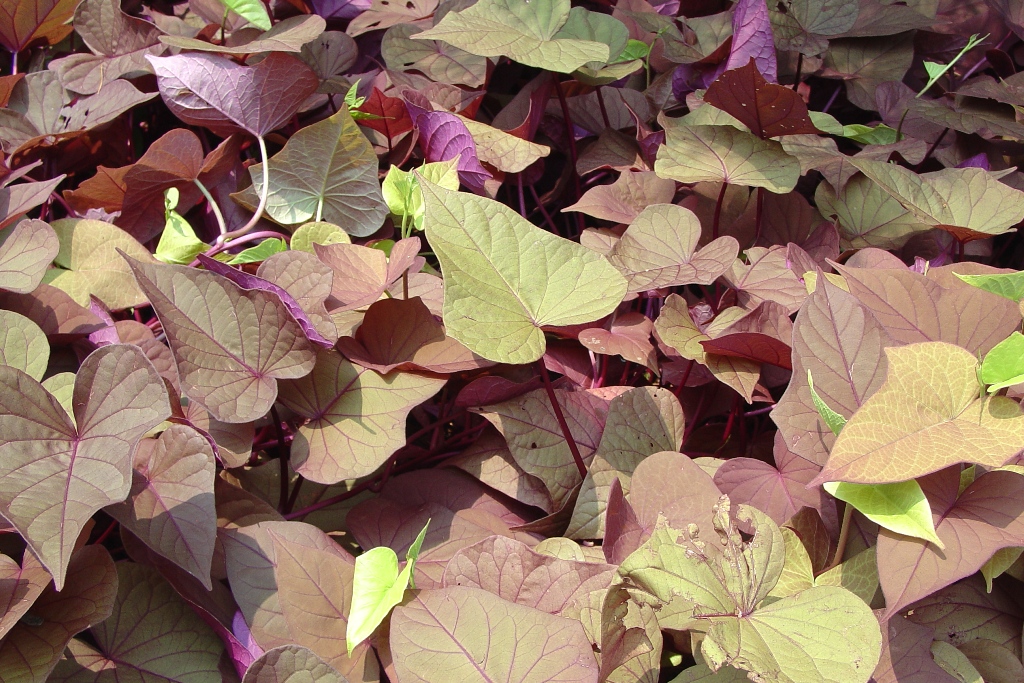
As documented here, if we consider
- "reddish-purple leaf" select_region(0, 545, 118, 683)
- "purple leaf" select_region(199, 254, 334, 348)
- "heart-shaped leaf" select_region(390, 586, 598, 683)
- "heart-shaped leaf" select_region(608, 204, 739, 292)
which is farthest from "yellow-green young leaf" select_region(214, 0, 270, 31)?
"heart-shaped leaf" select_region(390, 586, 598, 683)

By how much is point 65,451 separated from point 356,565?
0.23m

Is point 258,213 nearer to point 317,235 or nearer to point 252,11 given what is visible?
point 317,235

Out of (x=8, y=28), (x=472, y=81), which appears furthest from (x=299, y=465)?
(x=8, y=28)

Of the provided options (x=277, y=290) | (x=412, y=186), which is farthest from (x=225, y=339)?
(x=412, y=186)

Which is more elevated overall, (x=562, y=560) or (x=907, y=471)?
(x=907, y=471)

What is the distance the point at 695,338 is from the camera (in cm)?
76

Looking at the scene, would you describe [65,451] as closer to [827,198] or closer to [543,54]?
[543,54]

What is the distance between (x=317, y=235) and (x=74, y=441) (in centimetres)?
36

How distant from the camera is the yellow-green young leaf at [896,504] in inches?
18.7

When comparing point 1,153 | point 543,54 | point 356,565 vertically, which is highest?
point 543,54

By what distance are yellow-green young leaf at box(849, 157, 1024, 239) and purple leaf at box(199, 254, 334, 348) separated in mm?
581

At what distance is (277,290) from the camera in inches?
25.9

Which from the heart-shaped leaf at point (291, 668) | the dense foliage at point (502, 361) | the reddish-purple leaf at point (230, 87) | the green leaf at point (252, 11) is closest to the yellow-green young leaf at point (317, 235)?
the dense foliage at point (502, 361)

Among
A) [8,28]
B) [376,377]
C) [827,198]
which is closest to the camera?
[376,377]
